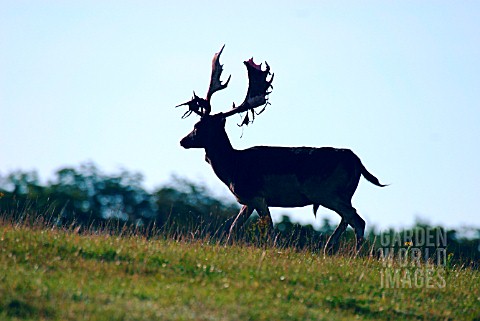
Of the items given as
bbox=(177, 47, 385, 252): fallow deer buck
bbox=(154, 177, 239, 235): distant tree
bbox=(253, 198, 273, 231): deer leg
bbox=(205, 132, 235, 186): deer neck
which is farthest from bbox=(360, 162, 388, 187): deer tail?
bbox=(154, 177, 239, 235): distant tree

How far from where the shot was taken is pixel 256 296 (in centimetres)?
1473

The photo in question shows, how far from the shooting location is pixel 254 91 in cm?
2133

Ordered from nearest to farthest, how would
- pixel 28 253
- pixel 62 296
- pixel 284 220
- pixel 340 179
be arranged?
pixel 62 296 < pixel 28 253 < pixel 340 179 < pixel 284 220

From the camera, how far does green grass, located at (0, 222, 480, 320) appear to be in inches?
536

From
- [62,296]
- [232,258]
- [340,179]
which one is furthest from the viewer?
[340,179]

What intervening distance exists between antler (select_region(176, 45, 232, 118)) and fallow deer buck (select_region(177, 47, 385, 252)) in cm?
2

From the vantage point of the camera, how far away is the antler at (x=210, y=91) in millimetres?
21250

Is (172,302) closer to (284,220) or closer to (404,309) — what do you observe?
(404,309)

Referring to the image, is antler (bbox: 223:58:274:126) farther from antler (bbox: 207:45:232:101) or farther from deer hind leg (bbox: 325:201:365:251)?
deer hind leg (bbox: 325:201:365:251)

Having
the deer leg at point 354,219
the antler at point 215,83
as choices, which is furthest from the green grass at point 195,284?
the antler at point 215,83

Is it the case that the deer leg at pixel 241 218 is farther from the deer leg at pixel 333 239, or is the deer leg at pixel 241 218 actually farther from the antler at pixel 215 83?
the antler at pixel 215 83

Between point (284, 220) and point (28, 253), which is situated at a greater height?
point (284, 220)

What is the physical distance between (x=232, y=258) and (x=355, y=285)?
6.48 ft

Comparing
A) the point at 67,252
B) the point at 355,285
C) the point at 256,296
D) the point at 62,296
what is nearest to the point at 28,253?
the point at 67,252
